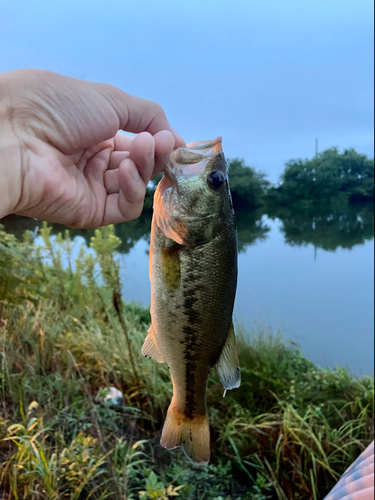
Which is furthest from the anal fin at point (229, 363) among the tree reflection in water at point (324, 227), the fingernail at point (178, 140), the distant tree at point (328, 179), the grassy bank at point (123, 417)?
the distant tree at point (328, 179)

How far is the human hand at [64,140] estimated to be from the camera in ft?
3.34

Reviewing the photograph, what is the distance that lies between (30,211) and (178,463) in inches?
80.6

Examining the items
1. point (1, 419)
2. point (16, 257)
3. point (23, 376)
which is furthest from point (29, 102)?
point (23, 376)

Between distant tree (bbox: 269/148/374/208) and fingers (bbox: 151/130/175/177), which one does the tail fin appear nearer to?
fingers (bbox: 151/130/175/177)

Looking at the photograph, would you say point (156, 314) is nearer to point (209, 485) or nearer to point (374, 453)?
point (374, 453)

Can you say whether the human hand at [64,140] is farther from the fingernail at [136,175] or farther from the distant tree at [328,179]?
the distant tree at [328,179]

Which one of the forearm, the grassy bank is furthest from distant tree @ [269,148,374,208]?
the forearm

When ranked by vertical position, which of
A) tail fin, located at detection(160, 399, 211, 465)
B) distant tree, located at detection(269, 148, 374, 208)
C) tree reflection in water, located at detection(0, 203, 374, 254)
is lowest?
tail fin, located at detection(160, 399, 211, 465)

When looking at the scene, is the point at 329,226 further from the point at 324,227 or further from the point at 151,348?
the point at 151,348

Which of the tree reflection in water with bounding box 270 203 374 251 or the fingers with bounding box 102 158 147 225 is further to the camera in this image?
the tree reflection in water with bounding box 270 203 374 251

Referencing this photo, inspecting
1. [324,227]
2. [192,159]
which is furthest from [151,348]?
[324,227]

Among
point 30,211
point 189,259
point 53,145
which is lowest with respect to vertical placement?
point 189,259

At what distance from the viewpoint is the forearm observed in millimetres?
991

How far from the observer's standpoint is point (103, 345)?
320 centimetres
